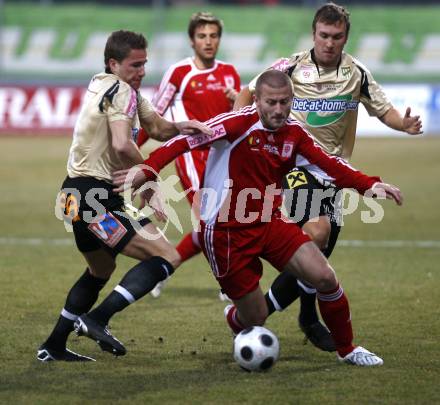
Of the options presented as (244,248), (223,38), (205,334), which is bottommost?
(205,334)

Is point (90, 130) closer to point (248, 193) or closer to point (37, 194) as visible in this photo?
point (248, 193)

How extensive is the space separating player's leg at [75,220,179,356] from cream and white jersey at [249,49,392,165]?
1.82 m

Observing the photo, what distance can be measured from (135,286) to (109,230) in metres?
0.41

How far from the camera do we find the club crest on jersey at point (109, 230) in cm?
670

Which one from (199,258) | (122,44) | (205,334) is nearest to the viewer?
(122,44)

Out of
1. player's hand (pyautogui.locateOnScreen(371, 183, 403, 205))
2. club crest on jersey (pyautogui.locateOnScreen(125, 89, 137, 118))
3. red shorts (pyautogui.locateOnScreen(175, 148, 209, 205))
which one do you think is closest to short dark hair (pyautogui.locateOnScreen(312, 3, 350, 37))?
player's hand (pyautogui.locateOnScreen(371, 183, 403, 205))

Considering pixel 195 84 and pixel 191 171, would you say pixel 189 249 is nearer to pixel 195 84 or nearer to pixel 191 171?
pixel 191 171

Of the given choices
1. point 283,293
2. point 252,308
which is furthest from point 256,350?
point 283,293

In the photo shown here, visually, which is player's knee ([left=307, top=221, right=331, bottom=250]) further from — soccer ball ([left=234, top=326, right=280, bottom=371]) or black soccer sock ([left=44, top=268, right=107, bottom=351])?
black soccer sock ([left=44, top=268, right=107, bottom=351])

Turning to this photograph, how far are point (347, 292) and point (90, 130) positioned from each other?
3.94m

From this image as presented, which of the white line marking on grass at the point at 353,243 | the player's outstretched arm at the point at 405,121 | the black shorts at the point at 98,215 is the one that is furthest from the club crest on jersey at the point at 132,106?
the white line marking on grass at the point at 353,243

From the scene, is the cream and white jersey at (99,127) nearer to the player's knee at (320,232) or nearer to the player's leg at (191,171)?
the player's knee at (320,232)

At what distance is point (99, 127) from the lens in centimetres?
684

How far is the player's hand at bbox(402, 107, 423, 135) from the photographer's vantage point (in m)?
7.57
